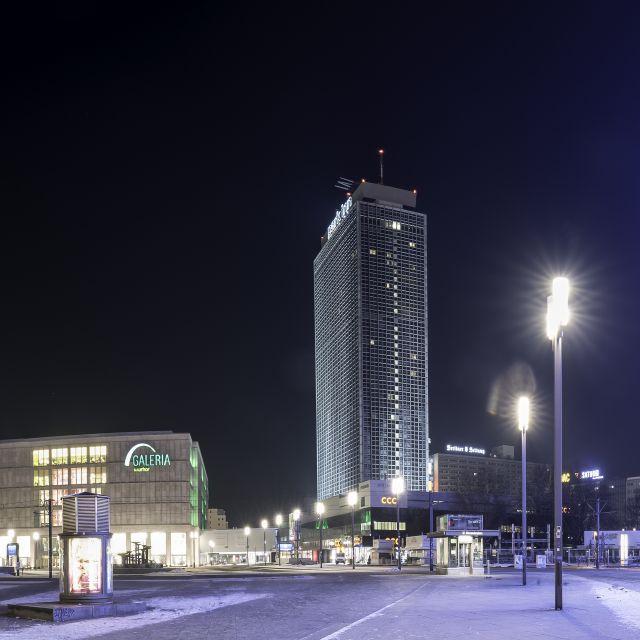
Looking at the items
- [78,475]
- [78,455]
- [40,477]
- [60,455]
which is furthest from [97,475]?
[40,477]

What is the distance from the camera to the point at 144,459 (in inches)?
5074

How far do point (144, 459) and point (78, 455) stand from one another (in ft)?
34.7

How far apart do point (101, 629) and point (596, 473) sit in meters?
173

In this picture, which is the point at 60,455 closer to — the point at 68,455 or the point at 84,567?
the point at 68,455

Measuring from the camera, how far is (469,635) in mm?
17047

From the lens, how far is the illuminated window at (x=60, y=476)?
5074 inches

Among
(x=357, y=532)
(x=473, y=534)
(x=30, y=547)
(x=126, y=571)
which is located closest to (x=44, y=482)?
(x=30, y=547)

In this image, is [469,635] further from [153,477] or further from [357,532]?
[357,532]

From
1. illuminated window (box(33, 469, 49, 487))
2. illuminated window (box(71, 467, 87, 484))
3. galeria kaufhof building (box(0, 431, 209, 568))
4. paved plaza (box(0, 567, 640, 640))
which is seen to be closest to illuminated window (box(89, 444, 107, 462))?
galeria kaufhof building (box(0, 431, 209, 568))

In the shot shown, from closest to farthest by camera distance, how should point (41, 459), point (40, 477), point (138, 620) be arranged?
point (138, 620)
point (40, 477)
point (41, 459)

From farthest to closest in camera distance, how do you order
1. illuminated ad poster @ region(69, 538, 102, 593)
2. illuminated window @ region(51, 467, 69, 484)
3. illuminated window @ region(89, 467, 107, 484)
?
illuminated window @ region(51, 467, 69, 484) < illuminated window @ region(89, 467, 107, 484) < illuminated ad poster @ region(69, 538, 102, 593)

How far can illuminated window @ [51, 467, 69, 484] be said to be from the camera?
129 meters

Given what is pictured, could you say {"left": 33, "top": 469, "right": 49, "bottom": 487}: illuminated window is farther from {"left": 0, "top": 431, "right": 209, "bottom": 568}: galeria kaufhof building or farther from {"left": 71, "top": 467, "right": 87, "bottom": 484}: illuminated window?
{"left": 71, "top": 467, "right": 87, "bottom": 484}: illuminated window

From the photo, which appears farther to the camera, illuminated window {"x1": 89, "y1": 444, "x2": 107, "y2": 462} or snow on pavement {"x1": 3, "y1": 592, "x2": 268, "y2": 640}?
illuminated window {"x1": 89, "y1": 444, "x2": 107, "y2": 462}
